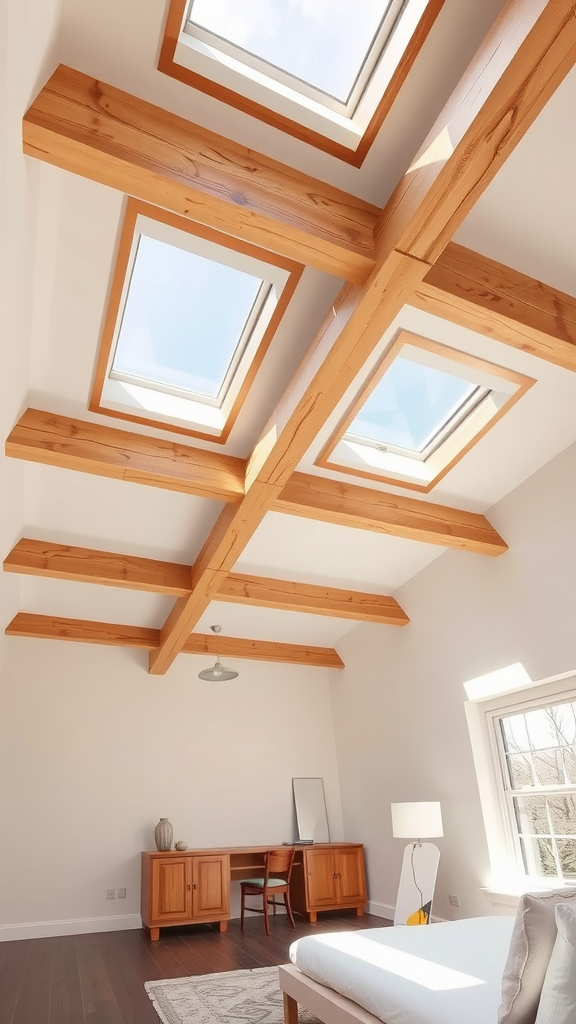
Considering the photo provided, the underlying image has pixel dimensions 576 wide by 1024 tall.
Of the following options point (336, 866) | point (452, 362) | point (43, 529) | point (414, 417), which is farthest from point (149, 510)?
point (336, 866)

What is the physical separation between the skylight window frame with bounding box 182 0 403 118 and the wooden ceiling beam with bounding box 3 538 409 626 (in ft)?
11.7

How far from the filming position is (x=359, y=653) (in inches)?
288

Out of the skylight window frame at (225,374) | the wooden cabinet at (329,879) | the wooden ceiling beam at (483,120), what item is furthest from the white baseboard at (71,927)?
the wooden ceiling beam at (483,120)

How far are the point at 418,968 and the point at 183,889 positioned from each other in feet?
13.3

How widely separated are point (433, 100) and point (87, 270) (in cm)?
171

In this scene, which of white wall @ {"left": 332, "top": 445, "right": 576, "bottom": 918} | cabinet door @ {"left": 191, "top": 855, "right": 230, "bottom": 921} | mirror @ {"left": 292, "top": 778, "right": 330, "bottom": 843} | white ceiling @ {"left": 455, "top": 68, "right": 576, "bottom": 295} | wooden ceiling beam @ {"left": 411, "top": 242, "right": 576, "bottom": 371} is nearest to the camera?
white ceiling @ {"left": 455, "top": 68, "right": 576, "bottom": 295}

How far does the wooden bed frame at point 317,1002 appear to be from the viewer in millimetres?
2479

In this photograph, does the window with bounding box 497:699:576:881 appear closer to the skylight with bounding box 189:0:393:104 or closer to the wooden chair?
the wooden chair

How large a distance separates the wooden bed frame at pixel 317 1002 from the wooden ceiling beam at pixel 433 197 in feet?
8.59

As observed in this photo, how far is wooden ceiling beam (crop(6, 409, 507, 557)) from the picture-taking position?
3.88 metres

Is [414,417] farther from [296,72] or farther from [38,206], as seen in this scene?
[38,206]

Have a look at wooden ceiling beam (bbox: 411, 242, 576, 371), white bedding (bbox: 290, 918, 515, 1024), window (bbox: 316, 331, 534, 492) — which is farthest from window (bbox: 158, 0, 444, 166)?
white bedding (bbox: 290, 918, 515, 1024)

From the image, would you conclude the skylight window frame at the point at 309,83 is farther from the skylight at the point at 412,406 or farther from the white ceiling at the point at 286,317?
the skylight at the point at 412,406

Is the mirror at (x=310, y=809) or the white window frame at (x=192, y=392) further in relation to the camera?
the mirror at (x=310, y=809)
